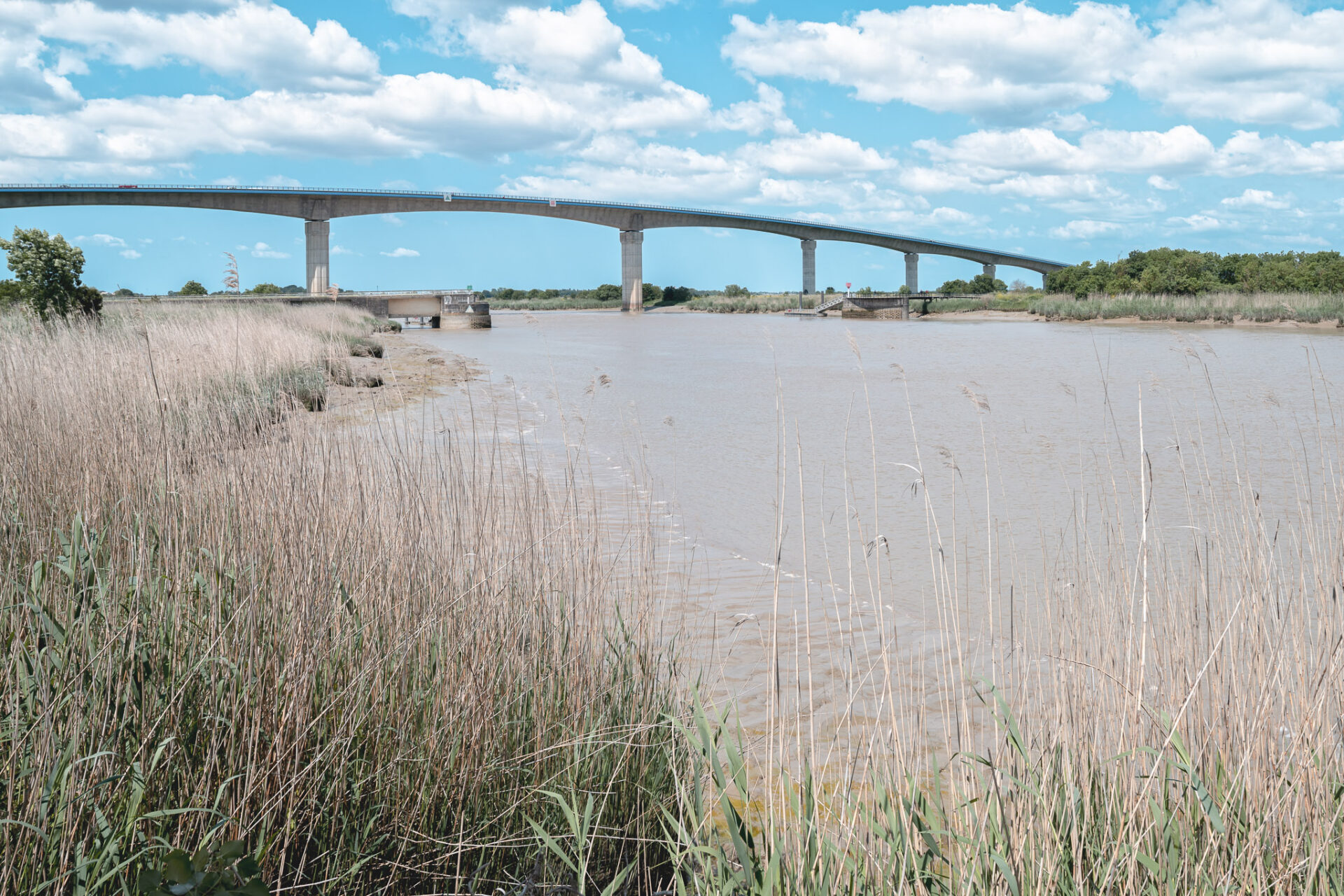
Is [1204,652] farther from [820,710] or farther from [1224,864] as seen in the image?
[820,710]

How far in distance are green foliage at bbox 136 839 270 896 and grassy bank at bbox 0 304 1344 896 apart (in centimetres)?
33

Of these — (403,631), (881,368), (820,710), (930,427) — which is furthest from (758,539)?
(881,368)

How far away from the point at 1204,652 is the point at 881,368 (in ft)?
71.3

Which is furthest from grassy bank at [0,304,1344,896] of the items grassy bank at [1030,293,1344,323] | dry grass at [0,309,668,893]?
grassy bank at [1030,293,1344,323]

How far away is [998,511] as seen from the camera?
8586 millimetres

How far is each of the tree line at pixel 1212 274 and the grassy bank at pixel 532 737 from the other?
50405 millimetres

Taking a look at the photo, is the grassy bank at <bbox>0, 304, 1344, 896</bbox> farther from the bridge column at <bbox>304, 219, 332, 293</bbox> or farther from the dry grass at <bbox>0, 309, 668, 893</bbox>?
the bridge column at <bbox>304, 219, 332, 293</bbox>

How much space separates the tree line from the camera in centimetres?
4662

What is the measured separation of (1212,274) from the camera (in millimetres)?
53312

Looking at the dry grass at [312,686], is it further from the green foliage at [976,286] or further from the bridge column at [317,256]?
the green foliage at [976,286]

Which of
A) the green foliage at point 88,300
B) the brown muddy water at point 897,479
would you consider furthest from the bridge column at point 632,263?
the green foliage at point 88,300

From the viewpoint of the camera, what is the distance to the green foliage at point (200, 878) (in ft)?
5.44

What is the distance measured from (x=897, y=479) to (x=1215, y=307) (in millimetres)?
40247

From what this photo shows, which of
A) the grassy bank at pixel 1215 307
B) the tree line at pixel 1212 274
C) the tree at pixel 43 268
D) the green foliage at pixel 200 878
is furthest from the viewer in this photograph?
the tree line at pixel 1212 274
